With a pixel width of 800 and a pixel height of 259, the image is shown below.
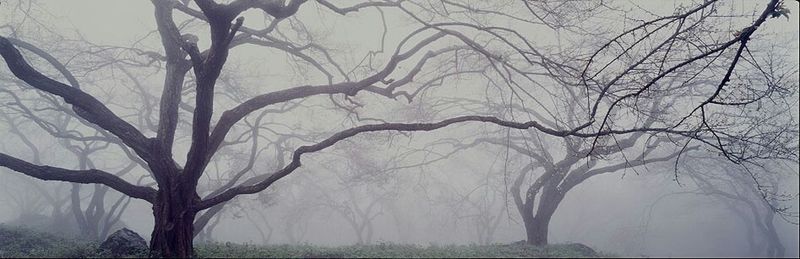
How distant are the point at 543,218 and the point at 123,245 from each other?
1214 centimetres

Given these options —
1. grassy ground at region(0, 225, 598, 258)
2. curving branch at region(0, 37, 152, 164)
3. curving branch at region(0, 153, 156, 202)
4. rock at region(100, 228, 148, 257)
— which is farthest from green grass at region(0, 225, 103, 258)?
curving branch at region(0, 37, 152, 164)

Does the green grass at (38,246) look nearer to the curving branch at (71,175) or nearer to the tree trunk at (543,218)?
the curving branch at (71,175)

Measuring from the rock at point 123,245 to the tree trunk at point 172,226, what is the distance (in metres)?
1.25

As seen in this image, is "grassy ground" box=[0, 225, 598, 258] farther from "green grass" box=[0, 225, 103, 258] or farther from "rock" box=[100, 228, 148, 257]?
"rock" box=[100, 228, 148, 257]

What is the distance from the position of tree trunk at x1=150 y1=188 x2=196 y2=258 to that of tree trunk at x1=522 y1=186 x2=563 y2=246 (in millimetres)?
10758

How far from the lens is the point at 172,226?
8.56 metres

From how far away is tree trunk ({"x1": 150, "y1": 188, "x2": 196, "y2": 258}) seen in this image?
28.1 feet

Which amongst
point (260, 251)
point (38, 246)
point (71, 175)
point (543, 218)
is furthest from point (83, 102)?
point (543, 218)

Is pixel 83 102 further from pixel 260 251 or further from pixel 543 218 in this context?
pixel 543 218

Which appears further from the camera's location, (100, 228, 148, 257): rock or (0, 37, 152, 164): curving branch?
(100, 228, 148, 257): rock

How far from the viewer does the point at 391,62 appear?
10.4 meters

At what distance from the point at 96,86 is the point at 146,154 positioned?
53.5 ft

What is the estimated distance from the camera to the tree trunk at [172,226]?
8.55 meters

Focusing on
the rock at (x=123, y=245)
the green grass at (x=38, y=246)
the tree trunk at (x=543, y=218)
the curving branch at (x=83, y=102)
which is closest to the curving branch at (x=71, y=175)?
the curving branch at (x=83, y=102)
